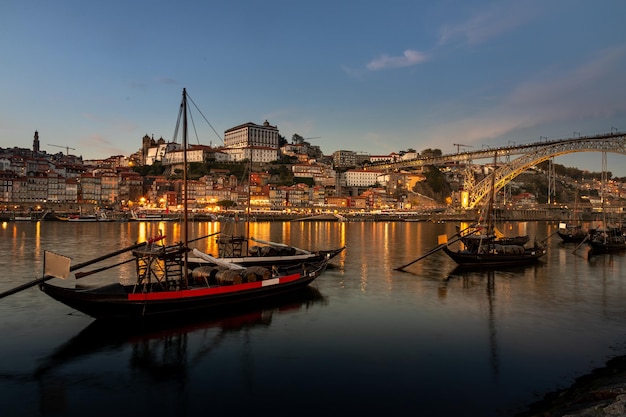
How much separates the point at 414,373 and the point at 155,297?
6.78 metres

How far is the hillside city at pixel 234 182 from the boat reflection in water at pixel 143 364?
220 feet

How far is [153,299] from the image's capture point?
11477 mm

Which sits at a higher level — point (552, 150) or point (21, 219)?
point (552, 150)

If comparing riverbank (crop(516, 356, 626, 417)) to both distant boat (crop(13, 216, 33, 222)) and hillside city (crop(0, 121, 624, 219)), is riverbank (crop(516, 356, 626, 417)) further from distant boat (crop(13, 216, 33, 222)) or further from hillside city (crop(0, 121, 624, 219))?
distant boat (crop(13, 216, 33, 222))

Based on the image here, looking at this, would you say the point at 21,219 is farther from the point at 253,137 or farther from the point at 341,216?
the point at 253,137

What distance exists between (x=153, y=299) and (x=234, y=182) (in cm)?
9351

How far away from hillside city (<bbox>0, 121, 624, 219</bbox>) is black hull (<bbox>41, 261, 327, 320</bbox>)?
6531 centimetres

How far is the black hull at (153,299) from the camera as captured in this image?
1083 cm

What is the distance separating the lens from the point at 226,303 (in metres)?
13.1

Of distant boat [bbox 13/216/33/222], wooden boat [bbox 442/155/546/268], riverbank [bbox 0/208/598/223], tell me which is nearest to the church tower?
riverbank [bbox 0/208/598/223]

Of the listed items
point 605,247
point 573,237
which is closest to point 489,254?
point 605,247

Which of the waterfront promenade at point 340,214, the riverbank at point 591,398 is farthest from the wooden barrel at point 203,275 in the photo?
the waterfront promenade at point 340,214

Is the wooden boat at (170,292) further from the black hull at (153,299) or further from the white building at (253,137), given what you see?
the white building at (253,137)

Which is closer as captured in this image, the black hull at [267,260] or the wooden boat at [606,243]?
the black hull at [267,260]
